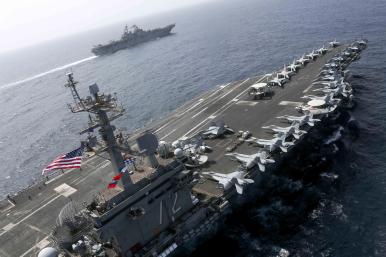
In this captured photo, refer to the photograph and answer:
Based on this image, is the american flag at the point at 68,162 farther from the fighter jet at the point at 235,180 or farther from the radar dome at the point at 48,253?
the fighter jet at the point at 235,180

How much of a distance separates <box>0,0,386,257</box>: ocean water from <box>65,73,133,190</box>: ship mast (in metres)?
11.8

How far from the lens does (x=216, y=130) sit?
4575cm

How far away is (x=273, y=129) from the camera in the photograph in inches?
1721

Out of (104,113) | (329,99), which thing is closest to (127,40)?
(329,99)

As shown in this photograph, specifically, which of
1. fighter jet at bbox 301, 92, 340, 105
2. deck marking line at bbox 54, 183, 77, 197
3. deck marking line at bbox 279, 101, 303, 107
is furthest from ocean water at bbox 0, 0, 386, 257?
deck marking line at bbox 54, 183, 77, 197

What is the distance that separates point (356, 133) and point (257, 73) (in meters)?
39.4

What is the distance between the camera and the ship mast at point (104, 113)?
84.7 feet

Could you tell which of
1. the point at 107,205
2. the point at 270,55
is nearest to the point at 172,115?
the point at 107,205

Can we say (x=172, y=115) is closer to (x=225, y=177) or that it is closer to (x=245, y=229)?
(x=225, y=177)

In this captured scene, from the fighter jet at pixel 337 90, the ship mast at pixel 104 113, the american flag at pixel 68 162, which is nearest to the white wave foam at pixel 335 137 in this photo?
the fighter jet at pixel 337 90

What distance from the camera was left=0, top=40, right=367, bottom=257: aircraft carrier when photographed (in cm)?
2756

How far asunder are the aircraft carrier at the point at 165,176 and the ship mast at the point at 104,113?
8 centimetres

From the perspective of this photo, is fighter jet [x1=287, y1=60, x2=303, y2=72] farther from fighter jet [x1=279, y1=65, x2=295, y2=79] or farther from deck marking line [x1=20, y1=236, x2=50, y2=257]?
deck marking line [x1=20, y1=236, x2=50, y2=257]

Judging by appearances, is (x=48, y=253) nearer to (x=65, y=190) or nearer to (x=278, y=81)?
(x=65, y=190)
